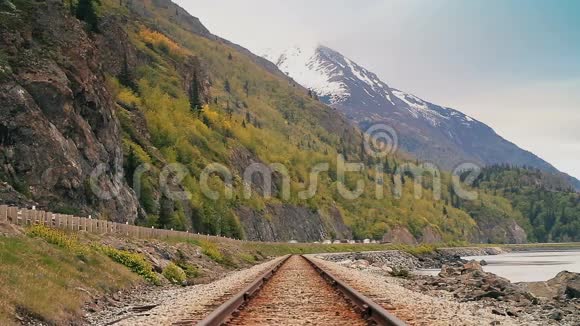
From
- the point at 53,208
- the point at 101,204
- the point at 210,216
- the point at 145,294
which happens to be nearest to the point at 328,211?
the point at 210,216

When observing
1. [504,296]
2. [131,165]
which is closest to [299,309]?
[504,296]

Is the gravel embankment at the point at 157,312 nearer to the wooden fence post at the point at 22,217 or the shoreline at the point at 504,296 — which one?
the shoreline at the point at 504,296

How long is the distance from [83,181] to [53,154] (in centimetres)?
537

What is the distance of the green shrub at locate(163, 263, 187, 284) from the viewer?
103ft

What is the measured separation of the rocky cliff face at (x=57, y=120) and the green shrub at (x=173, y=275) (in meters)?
23.3

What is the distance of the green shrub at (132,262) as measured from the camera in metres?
28.4

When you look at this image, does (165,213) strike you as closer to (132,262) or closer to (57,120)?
(57,120)

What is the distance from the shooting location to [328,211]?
6900 inches

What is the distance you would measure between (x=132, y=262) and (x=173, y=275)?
10.4ft

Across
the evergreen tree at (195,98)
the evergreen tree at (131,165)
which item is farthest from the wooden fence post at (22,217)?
the evergreen tree at (195,98)

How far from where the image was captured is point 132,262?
29.2 metres

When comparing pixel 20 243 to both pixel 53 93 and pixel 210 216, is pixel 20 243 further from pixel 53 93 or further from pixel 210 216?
pixel 210 216

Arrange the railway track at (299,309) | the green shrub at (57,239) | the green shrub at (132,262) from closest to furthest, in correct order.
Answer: the railway track at (299,309), the green shrub at (57,239), the green shrub at (132,262)

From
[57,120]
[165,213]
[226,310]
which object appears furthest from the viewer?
[165,213]
